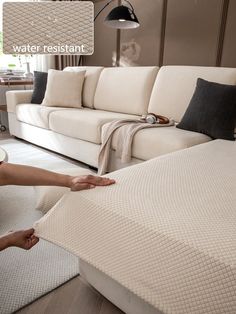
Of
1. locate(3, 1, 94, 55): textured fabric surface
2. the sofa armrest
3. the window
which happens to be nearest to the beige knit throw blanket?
the sofa armrest

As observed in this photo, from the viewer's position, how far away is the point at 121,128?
2.04 meters

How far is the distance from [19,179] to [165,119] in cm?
149

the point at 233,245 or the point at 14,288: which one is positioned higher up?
the point at 233,245

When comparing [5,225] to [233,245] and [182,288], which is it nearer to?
[182,288]

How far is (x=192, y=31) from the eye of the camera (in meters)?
3.51

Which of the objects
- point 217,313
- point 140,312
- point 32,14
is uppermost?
point 32,14

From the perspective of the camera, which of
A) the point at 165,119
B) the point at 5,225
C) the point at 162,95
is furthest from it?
the point at 162,95

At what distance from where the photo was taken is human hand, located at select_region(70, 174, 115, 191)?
0.95 m

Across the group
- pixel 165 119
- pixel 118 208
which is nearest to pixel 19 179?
pixel 118 208

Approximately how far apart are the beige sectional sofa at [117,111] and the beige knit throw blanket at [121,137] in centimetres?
4

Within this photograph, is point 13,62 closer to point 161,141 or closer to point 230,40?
point 230,40

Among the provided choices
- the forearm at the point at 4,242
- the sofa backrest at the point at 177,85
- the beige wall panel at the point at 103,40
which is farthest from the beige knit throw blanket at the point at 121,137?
the beige wall panel at the point at 103,40

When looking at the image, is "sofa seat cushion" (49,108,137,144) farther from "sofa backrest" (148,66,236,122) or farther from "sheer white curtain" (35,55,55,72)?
"sheer white curtain" (35,55,55,72)

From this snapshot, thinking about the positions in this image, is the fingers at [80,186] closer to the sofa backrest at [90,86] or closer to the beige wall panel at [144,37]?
the sofa backrest at [90,86]
